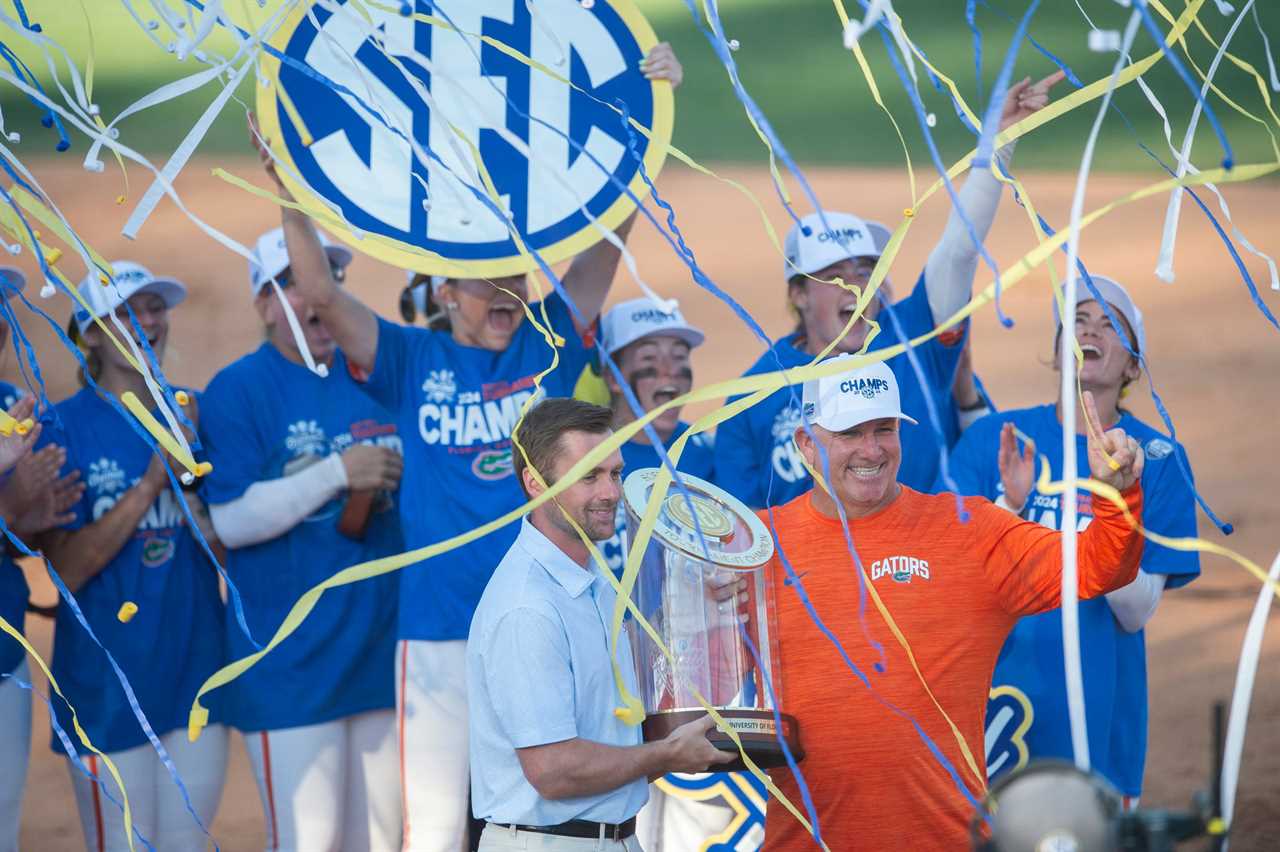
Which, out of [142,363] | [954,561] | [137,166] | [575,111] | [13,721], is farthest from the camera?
[137,166]

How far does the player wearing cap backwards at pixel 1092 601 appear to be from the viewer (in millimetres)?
3541

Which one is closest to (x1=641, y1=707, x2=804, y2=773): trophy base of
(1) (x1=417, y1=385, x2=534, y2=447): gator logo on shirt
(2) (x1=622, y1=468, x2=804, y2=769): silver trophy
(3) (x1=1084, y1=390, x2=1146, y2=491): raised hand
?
(2) (x1=622, y1=468, x2=804, y2=769): silver trophy

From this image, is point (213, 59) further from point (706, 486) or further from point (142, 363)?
point (706, 486)

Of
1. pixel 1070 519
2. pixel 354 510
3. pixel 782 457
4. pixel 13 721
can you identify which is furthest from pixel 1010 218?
pixel 1070 519

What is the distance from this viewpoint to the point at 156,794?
3.88 meters

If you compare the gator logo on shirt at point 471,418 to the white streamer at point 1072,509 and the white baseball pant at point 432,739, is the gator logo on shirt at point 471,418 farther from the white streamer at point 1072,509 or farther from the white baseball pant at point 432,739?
the white streamer at point 1072,509

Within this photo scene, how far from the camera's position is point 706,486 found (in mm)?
3168

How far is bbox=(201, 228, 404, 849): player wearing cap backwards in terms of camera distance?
3871 millimetres

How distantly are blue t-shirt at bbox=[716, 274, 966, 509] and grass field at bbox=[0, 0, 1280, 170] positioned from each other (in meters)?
3.42

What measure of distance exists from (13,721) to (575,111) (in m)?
1.97

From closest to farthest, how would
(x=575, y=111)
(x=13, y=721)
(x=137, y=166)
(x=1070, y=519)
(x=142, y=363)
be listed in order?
(x=1070, y=519)
(x=142, y=363)
(x=575, y=111)
(x=13, y=721)
(x=137, y=166)

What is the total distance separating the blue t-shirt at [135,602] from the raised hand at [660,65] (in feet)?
5.32

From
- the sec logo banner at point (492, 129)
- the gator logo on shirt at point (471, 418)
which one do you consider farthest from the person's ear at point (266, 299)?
the sec logo banner at point (492, 129)

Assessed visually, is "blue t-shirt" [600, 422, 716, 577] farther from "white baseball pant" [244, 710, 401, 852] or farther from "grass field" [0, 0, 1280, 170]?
"grass field" [0, 0, 1280, 170]
